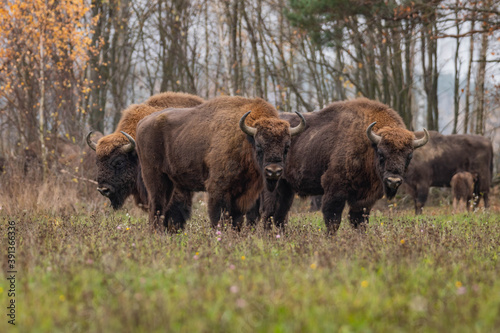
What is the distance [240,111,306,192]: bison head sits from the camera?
688 cm

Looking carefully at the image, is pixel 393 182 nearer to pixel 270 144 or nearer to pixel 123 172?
pixel 270 144

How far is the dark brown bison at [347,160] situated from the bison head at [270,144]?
3.97ft

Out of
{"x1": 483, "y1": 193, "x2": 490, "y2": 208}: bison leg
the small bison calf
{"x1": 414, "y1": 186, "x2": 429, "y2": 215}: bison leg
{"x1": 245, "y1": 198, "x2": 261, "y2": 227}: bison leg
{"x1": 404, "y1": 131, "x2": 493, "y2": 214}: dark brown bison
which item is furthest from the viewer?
{"x1": 404, "y1": 131, "x2": 493, "y2": 214}: dark brown bison

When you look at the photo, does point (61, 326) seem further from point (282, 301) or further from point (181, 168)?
point (181, 168)

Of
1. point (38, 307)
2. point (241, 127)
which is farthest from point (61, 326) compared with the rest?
point (241, 127)

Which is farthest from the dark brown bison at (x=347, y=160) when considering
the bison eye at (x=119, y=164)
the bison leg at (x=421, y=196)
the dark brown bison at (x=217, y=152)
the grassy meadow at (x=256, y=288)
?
the bison leg at (x=421, y=196)

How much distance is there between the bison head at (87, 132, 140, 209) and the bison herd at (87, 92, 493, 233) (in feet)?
0.05

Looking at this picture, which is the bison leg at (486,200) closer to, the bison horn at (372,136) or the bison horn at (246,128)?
the bison horn at (372,136)

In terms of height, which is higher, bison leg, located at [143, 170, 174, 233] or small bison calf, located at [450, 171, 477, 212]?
bison leg, located at [143, 170, 174, 233]

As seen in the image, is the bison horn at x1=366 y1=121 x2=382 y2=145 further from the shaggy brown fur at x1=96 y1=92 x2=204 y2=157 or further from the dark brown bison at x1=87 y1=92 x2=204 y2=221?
the shaggy brown fur at x1=96 y1=92 x2=204 y2=157

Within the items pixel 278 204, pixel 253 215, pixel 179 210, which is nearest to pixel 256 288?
pixel 179 210

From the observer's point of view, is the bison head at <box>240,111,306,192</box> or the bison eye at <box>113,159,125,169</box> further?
the bison eye at <box>113,159,125,169</box>

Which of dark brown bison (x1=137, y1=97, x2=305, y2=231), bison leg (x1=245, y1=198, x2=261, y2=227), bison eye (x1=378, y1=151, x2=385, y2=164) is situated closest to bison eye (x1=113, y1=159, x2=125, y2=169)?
dark brown bison (x1=137, y1=97, x2=305, y2=231)

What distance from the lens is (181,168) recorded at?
822cm
